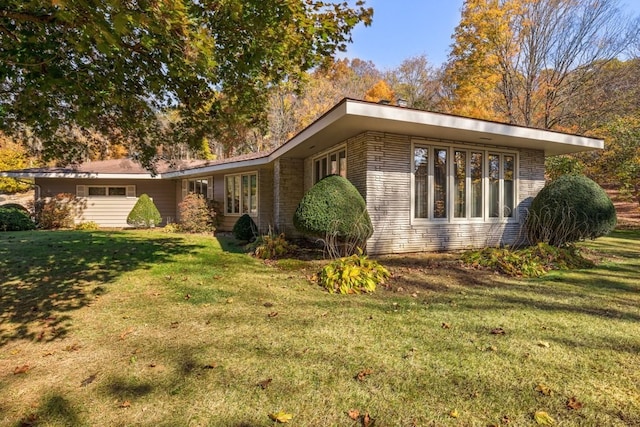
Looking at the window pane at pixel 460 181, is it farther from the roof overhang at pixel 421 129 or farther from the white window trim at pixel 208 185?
the white window trim at pixel 208 185

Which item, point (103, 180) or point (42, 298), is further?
point (103, 180)

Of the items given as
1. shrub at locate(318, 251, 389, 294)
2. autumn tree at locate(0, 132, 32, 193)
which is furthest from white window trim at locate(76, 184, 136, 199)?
shrub at locate(318, 251, 389, 294)

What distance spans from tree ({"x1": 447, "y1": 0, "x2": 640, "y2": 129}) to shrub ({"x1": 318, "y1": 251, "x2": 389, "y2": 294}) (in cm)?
1473

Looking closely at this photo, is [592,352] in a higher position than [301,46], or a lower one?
lower

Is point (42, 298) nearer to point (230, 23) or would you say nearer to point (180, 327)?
point (180, 327)

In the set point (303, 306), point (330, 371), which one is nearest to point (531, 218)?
point (303, 306)

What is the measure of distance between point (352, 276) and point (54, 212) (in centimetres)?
1537

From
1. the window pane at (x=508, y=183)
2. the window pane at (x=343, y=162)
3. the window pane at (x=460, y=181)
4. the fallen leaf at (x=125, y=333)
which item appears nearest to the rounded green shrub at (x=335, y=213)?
the window pane at (x=343, y=162)

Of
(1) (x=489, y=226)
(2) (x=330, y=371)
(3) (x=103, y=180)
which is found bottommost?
(2) (x=330, y=371)

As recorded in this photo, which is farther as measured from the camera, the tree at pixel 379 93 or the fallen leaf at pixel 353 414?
the tree at pixel 379 93

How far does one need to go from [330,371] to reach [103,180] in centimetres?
1745

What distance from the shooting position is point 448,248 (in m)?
8.19

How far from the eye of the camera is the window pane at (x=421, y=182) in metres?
7.85

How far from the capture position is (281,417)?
208 cm
